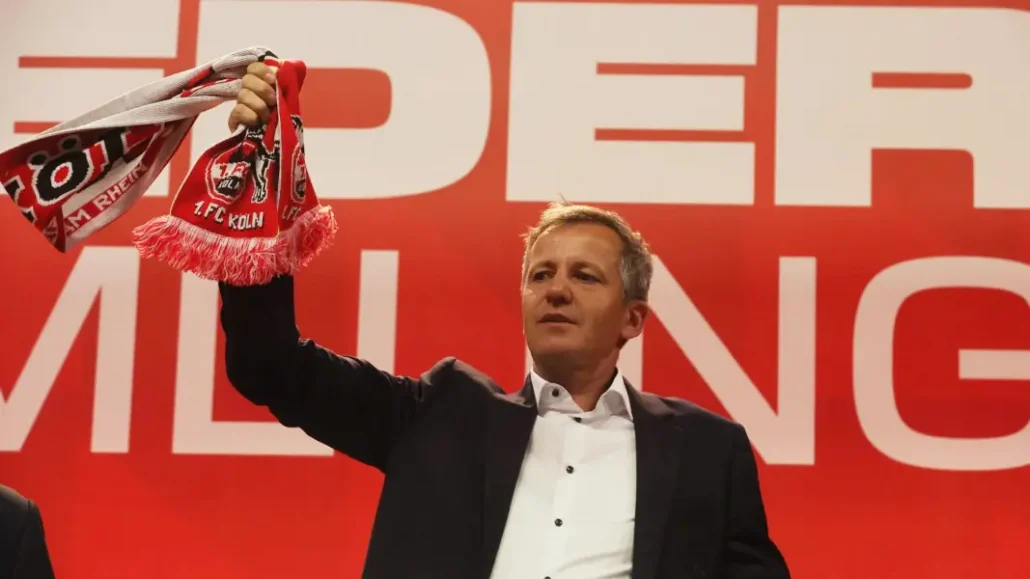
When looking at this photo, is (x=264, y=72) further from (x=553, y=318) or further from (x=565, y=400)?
(x=565, y=400)

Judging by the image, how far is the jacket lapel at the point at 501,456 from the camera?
5.87 feet

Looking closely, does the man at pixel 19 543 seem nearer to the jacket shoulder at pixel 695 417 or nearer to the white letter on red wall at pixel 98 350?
the jacket shoulder at pixel 695 417

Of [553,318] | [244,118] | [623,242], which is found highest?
[244,118]

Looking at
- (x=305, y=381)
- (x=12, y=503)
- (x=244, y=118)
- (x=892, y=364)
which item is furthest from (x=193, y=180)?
(x=892, y=364)

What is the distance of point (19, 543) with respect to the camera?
134 centimetres

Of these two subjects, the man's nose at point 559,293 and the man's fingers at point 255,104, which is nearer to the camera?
the man's fingers at point 255,104

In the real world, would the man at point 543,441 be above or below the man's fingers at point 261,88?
below

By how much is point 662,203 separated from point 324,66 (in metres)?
0.78

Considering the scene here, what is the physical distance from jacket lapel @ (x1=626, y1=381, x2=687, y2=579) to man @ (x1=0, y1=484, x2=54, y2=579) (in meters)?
0.84

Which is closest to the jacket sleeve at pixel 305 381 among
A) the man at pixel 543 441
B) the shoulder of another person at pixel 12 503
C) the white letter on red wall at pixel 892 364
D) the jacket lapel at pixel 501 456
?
the man at pixel 543 441

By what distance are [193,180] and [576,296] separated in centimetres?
63

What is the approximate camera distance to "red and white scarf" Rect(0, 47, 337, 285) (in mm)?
1642

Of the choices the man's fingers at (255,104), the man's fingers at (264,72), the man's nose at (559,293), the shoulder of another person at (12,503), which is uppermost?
the man's fingers at (264,72)

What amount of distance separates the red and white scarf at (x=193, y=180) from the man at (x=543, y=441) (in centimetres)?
4
